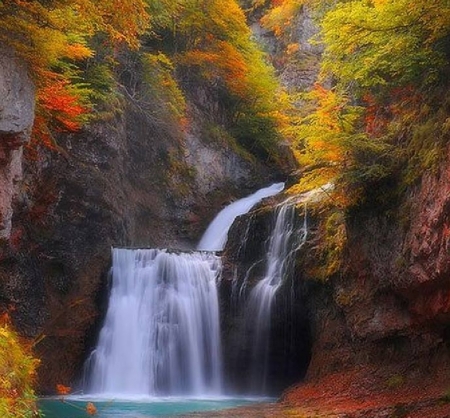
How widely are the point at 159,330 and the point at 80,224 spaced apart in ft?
12.9

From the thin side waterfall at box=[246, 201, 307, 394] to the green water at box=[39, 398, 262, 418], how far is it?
147cm

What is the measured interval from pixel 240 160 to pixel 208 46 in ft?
17.0

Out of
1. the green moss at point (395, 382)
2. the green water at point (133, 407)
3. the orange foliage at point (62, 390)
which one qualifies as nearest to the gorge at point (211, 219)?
the green moss at point (395, 382)

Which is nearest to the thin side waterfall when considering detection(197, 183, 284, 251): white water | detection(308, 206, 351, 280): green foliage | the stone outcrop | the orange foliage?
detection(308, 206, 351, 280): green foliage

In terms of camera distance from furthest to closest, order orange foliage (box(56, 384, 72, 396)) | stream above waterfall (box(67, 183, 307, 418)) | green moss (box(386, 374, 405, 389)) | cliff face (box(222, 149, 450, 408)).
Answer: stream above waterfall (box(67, 183, 307, 418)) < orange foliage (box(56, 384, 72, 396)) < green moss (box(386, 374, 405, 389)) < cliff face (box(222, 149, 450, 408))

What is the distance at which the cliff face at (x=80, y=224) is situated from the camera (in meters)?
15.5

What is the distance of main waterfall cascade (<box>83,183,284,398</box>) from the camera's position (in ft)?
50.4

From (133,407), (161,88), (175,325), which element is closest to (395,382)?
(133,407)

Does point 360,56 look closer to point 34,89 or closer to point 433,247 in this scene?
point 433,247

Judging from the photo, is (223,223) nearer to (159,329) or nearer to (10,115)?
(159,329)

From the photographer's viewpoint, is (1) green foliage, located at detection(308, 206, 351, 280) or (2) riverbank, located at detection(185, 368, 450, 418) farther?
(1) green foliage, located at detection(308, 206, 351, 280)

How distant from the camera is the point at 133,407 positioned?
12688mm

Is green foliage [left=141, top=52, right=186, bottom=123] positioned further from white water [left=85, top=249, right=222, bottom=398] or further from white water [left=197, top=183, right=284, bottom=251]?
white water [left=85, top=249, right=222, bottom=398]

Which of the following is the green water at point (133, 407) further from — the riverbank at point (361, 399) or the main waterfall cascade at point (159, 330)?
the main waterfall cascade at point (159, 330)
